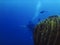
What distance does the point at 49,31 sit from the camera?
1253mm

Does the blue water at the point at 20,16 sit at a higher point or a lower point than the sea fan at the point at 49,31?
higher

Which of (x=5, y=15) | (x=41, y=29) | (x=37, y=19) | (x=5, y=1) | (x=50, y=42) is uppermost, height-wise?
(x=5, y=1)

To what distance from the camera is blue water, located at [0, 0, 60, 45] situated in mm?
1325

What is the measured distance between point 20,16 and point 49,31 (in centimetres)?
34

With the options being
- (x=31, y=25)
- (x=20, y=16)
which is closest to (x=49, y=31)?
(x=31, y=25)

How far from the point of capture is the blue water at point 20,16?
133 cm

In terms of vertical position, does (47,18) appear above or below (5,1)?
below

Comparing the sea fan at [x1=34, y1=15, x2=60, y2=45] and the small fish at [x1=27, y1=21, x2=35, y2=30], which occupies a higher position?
the small fish at [x1=27, y1=21, x2=35, y2=30]

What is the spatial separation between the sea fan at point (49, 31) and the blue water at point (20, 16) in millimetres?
Result: 68

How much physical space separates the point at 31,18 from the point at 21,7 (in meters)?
0.15

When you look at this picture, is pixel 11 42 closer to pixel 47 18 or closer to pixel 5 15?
pixel 5 15

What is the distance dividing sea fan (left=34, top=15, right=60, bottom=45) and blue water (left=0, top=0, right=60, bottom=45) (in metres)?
0.07

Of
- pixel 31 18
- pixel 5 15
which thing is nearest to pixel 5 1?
pixel 5 15

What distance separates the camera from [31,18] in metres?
1.34
